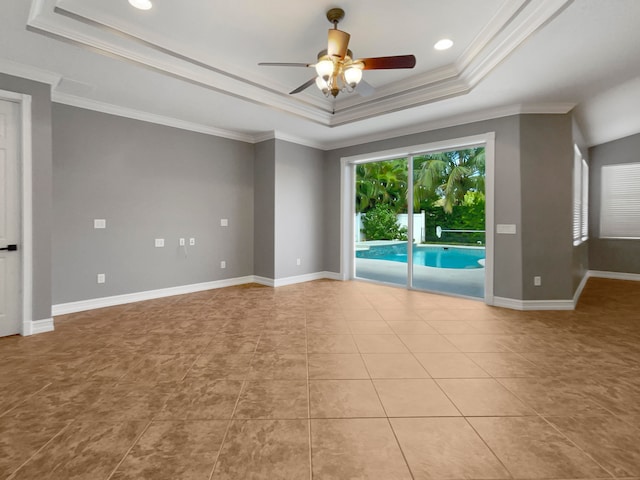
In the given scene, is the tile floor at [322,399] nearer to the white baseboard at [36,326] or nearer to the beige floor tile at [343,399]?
the beige floor tile at [343,399]

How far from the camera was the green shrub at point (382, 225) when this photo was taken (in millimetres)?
5910

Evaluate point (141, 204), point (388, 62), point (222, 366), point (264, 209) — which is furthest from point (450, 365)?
point (141, 204)

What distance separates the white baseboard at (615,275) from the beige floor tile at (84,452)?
8752mm

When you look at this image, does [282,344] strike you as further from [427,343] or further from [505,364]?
[505,364]

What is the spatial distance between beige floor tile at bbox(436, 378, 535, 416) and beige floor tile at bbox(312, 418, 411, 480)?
1.96ft

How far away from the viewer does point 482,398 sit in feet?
7.10

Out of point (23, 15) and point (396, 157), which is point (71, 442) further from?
point (396, 157)

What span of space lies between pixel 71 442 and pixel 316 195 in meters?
5.43

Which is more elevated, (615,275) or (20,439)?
(615,275)

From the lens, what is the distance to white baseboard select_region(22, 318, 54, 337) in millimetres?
3332

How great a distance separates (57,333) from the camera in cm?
340

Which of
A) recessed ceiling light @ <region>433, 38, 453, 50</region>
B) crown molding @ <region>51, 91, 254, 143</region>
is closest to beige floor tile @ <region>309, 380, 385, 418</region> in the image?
recessed ceiling light @ <region>433, 38, 453, 50</region>

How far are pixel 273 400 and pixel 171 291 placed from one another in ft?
12.0

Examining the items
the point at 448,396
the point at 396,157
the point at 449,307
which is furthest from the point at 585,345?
the point at 396,157
